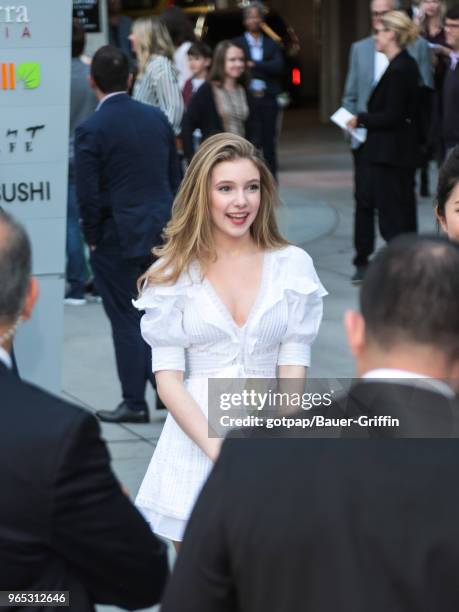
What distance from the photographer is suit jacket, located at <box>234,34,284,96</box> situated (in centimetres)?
1389

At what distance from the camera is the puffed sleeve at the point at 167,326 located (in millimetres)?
3990

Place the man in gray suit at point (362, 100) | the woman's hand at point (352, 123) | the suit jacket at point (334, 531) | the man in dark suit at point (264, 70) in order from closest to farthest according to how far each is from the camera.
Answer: the suit jacket at point (334, 531), the woman's hand at point (352, 123), the man in gray suit at point (362, 100), the man in dark suit at point (264, 70)

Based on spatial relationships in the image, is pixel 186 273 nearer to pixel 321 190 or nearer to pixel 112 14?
pixel 112 14

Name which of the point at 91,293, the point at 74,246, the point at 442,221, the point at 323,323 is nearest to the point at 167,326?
the point at 442,221

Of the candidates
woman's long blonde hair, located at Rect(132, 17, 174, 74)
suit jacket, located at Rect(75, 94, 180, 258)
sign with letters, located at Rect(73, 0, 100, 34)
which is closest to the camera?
suit jacket, located at Rect(75, 94, 180, 258)

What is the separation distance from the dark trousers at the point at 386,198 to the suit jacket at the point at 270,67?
13.9 ft

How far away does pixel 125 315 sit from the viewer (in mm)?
6891

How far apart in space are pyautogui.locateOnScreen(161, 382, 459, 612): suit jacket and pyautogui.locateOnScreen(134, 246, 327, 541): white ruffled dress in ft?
6.24

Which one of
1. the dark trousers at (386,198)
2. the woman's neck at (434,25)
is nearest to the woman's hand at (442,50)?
the woman's neck at (434,25)

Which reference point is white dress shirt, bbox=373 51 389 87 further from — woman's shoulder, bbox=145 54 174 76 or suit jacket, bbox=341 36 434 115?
woman's shoulder, bbox=145 54 174 76

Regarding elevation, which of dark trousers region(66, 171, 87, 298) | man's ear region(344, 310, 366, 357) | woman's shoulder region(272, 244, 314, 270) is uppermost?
man's ear region(344, 310, 366, 357)

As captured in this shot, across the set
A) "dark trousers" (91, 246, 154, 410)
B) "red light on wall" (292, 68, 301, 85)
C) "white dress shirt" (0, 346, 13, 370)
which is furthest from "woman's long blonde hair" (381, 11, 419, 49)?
"red light on wall" (292, 68, 301, 85)

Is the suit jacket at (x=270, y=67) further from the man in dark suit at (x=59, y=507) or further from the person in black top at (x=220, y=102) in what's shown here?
the man in dark suit at (x=59, y=507)

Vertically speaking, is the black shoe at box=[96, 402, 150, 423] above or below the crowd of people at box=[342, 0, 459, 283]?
below
